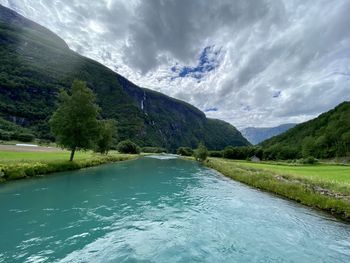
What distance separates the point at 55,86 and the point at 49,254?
21116 centimetres

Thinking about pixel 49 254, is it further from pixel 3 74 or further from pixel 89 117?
pixel 3 74

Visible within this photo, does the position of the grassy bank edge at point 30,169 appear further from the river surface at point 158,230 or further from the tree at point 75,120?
the tree at point 75,120

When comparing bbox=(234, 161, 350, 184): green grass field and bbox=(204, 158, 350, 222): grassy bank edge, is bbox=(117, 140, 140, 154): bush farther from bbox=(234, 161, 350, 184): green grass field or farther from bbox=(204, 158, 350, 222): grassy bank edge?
bbox=(204, 158, 350, 222): grassy bank edge

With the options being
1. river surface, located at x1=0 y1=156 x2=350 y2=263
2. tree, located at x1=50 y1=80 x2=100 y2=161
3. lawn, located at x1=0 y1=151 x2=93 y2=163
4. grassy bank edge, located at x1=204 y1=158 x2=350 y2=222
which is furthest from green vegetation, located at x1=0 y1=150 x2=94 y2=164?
grassy bank edge, located at x1=204 y1=158 x2=350 y2=222

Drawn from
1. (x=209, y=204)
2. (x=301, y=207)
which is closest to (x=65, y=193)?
(x=209, y=204)

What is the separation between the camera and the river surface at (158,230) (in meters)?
9.48

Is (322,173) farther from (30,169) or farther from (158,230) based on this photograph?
(30,169)

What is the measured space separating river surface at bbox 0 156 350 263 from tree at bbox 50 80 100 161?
19.9 metres

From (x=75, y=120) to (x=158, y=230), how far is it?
34035mm

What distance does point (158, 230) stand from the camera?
12.3m

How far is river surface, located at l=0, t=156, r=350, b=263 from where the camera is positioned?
31.1 ft

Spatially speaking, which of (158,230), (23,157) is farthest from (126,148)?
(158,230)

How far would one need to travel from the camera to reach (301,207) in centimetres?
1897

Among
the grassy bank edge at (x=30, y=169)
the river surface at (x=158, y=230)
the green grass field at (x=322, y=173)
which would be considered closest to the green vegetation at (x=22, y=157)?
the grassy bank edge at (x=30, y=169)
